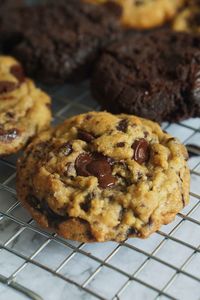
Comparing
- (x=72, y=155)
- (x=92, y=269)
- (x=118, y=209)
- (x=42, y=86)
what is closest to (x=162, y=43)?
(x=42, y=86)

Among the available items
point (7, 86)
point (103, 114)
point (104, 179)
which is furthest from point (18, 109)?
point (104, 179)

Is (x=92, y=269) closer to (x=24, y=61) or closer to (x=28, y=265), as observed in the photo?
(x=28, y=265)

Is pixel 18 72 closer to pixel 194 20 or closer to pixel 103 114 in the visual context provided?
pixel 103 114

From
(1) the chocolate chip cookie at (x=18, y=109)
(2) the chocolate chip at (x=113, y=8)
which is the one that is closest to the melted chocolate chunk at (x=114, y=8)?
(2) the chocolate chip at (x=113, y=8)

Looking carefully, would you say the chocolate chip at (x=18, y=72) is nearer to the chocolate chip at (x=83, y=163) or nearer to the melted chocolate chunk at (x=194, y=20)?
the chocolate chip at (x=83, y=163)

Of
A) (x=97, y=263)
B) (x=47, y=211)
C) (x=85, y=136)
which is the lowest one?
(x=97, y=263)
